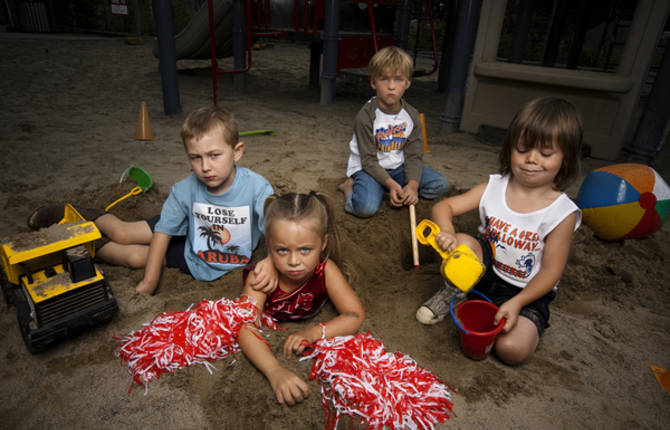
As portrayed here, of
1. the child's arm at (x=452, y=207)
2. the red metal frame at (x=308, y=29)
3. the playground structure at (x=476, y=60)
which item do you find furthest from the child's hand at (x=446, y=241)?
the red metal frame at (x=308, y=29)

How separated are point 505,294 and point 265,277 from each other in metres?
0.99

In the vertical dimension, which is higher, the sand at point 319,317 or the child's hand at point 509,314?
the child's hand at point 509,314

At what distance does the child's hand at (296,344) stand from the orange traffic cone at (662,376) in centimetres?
127

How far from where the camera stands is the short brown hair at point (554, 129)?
147 centimetres

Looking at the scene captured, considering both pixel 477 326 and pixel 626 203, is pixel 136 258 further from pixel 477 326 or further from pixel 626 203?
pixel 626 203

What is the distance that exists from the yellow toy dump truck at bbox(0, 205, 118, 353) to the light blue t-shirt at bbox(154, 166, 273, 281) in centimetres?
41

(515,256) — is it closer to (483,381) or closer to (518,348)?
(518,348)

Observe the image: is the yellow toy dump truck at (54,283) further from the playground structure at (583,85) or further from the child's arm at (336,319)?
the playground structure at (583,85)

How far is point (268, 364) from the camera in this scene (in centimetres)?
139

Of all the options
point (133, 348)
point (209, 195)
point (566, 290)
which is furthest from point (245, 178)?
point (566, 290)

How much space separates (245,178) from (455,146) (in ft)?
8.87

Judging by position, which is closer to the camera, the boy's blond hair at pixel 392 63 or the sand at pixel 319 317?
the sand at pixel 319 317

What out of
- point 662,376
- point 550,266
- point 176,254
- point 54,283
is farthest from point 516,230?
point 54,283

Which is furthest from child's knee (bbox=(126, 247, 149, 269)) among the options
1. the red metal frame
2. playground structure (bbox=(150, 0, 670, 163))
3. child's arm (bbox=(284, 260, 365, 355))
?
the red metal frame
